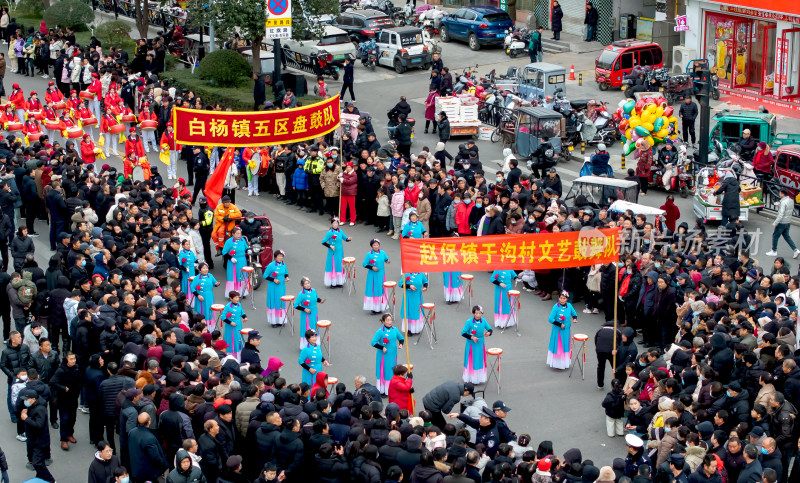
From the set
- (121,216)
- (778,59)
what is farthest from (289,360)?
(778,59)

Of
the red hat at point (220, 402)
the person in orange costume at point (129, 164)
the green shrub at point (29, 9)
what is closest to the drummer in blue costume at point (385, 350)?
the red hat at point (220, 402)

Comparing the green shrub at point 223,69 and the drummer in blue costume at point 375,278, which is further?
the green shrub at point 223,69

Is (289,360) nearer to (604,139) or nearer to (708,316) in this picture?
(708,316)

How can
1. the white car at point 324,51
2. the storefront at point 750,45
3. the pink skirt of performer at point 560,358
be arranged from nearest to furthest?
the pink skirt of performer at point 560,358, the storefront at point 750,45, the white car at point 324,51

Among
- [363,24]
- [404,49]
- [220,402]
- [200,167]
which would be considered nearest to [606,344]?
[220,402]

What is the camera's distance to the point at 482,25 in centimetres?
4425

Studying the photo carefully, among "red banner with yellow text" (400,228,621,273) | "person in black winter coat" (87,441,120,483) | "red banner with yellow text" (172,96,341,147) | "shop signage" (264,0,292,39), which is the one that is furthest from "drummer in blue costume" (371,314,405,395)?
"shop signage" (264,0,292,39)

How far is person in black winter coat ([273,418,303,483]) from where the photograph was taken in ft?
51.1

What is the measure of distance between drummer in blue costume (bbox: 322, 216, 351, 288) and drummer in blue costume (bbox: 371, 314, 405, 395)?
3.99 metres

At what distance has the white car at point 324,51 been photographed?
40.5 m

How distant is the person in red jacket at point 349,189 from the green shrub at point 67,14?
21948mm

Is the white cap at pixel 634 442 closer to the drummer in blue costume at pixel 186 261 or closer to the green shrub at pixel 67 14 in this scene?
the drummer in blue costume at pixel 186 261

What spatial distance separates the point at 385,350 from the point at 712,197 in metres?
10.4

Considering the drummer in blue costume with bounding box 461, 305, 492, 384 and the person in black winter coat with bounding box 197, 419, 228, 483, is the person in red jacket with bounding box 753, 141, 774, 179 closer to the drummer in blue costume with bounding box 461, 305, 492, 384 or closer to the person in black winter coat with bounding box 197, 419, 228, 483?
the drummer in blue costume with bounding box 461, 305, 492, 384
